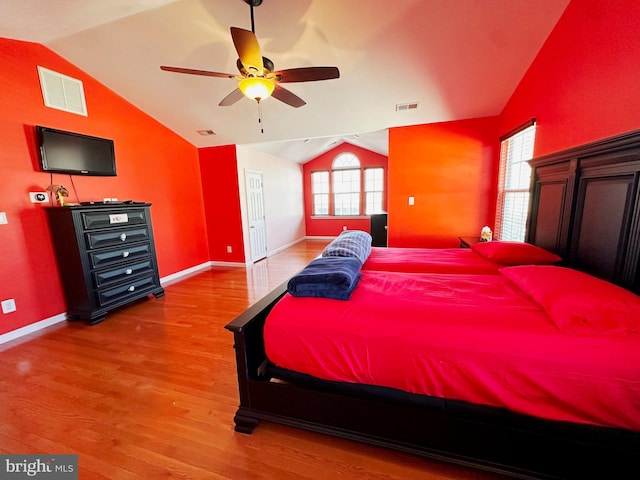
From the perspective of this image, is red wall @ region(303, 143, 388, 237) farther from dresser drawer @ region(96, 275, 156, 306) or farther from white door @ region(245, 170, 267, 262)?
dresser drawer @ region(96, 275, 156, 306)

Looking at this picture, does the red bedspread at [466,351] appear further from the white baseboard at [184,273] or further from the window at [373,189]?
the window at [373,189]

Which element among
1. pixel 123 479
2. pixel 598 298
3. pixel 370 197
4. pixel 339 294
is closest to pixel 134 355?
pixel 123 479

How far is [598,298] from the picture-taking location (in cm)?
114

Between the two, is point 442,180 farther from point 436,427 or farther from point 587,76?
point 436,427

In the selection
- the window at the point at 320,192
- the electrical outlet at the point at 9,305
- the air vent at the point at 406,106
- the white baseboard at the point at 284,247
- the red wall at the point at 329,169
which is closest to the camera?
the electrical outlet at the point at 9,305

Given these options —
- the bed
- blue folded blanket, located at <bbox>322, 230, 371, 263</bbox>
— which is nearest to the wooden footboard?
blue folded blanket, located at <bbox>322, 230, 371, 263</bbox>

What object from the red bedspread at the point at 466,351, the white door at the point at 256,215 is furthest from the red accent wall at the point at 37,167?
the red bedspread at the point at 466,351

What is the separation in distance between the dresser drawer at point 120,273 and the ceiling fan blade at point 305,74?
9.28 ft

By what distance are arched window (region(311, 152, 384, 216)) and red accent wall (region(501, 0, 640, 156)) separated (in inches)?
185

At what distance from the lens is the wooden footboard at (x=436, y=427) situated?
3.33 ft

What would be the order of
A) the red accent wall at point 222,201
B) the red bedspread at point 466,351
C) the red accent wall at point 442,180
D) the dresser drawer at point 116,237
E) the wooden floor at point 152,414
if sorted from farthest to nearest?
1. the red accent wall at point 222,201
2. the red accent wall at point 442,180
3. the dresser drawer at point 116,237
4. the wooden floor at point 152,414
5. the red bedspread at point 466,351

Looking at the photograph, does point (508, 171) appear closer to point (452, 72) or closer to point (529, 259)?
point (452, 72)

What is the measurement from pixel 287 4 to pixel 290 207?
4.89m

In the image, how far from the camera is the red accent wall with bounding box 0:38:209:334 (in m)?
2.49
